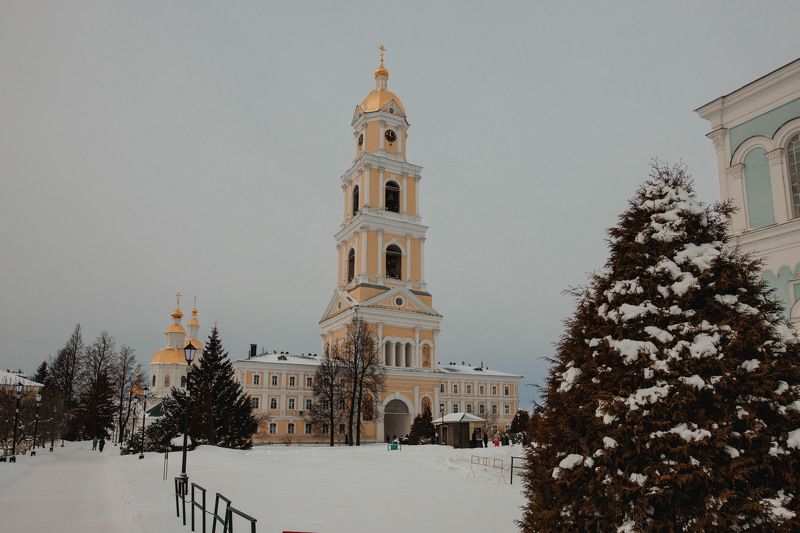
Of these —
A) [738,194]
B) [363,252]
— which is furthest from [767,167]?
[363,252]

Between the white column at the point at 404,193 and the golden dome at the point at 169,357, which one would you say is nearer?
the white column at the point at 404,193

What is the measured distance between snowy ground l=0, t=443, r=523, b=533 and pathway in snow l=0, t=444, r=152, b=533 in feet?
0.08

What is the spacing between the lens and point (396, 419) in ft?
208

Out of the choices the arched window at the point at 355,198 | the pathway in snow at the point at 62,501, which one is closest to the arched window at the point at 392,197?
the arched window at the point at 355,198

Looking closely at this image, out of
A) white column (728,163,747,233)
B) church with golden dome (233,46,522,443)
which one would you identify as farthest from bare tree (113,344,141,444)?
white column (728,163,747,233)

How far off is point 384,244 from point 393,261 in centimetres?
271

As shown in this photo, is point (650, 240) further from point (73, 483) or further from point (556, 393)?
point (73, 483)

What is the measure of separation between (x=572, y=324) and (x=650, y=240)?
1310 mm

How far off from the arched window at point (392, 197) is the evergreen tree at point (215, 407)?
30043 mm

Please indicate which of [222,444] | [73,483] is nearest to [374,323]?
[222,444]

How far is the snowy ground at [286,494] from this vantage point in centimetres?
1364

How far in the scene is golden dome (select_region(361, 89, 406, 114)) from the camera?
229ft

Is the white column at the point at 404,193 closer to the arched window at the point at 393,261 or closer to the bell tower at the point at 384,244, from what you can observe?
the bell tower at the point at 384,244

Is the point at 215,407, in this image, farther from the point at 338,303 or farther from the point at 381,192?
the point at 381,192
